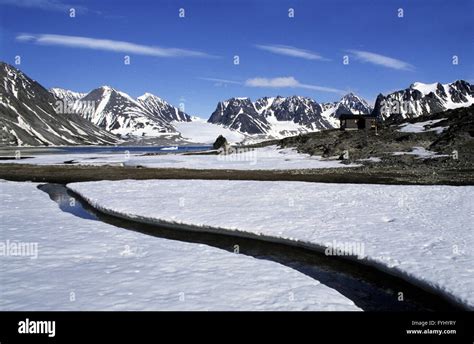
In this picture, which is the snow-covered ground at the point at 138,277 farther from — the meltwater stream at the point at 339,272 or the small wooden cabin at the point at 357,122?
the small wooden cabin at the point at 357,122

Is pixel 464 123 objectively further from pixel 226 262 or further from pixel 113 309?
pixel 113 309

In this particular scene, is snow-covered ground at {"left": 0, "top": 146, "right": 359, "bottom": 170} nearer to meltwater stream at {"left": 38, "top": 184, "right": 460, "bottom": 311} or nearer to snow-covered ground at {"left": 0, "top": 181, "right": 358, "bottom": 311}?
meltwater stream at {"left": 38, "top": 184, "right": 460, "bottom": 311}

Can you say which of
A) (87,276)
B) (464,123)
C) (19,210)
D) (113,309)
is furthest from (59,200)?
(464,123)

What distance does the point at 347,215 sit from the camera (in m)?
21.1

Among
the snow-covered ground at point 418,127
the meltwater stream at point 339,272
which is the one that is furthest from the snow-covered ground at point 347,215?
the snow-covered ground at point 418,127

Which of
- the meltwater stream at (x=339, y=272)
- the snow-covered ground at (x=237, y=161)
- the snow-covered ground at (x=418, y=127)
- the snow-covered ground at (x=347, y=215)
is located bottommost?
the meltwater stream at (x=339, y=272)

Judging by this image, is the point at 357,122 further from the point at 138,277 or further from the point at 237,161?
the point at 138,277

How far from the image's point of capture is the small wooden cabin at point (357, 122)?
98375mm

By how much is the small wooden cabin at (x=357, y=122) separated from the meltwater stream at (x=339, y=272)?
8582 centimetres

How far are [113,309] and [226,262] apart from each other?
16.7 ft

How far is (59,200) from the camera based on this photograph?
97.9ft

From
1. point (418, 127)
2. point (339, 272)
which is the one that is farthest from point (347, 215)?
point (418, 127)

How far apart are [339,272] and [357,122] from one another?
9876 centimetres

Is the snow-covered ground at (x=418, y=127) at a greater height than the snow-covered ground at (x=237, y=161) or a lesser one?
greater
